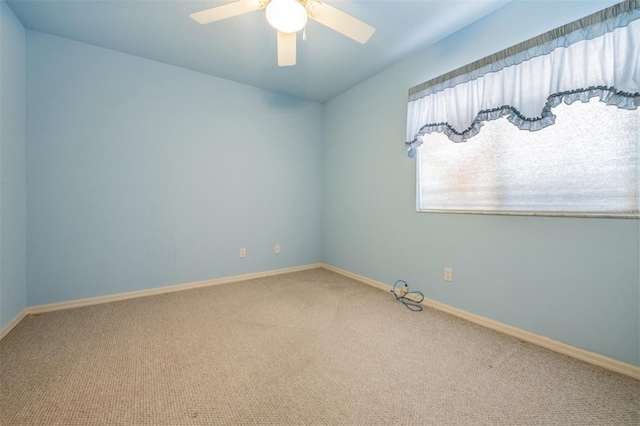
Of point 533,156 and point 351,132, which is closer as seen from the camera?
point 533,156

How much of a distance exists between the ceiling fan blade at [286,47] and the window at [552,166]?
1482mm

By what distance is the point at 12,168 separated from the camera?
1997 mm

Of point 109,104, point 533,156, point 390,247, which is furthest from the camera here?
point 390,247

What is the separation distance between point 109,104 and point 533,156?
12.2 feet

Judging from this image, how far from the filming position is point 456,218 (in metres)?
2.24

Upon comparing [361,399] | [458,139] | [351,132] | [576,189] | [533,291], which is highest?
[351,132]

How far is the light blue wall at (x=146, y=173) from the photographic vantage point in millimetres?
2289

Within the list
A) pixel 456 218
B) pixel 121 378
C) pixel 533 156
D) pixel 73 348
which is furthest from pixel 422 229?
pixel 73 348

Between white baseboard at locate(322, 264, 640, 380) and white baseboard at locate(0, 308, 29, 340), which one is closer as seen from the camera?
white baseboard at locate(322, 264, 640, 380)

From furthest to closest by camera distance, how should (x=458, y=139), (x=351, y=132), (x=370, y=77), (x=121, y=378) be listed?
(x=351, y=132), (x=370, y=77), (x=458, y=139), (x=121, y=378)

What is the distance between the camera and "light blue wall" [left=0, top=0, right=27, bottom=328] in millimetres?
1864

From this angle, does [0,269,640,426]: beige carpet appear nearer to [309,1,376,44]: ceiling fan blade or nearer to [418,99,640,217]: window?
[418,99,640,217]: window

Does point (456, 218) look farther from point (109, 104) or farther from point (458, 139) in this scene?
point (109, 104)

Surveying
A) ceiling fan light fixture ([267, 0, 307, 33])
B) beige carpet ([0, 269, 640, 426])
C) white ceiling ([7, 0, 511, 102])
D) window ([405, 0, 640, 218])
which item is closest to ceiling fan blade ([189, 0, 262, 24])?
ceiling fan light fixture ([267, 0, 307, 33])
